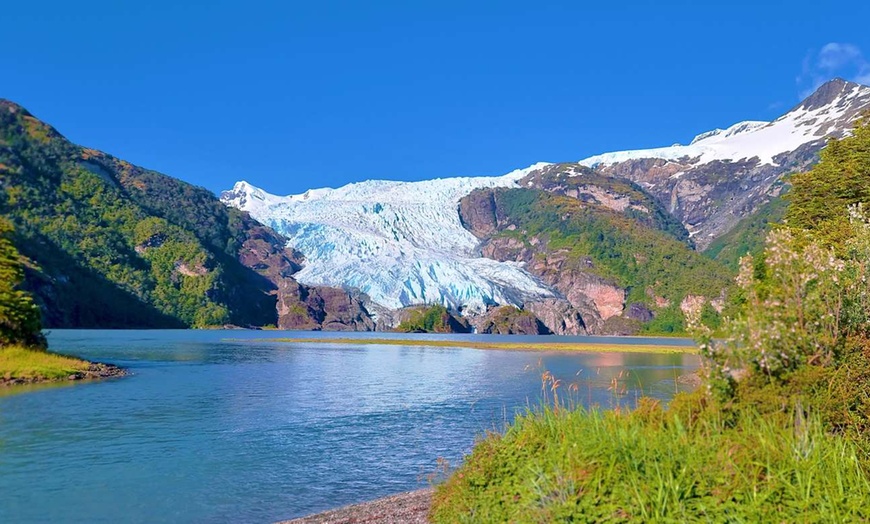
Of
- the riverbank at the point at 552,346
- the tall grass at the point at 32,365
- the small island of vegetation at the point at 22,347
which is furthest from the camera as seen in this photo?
the riverbank at the point at 552,346

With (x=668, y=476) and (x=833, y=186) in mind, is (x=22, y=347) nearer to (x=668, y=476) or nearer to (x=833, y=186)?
(x=668, y=476)

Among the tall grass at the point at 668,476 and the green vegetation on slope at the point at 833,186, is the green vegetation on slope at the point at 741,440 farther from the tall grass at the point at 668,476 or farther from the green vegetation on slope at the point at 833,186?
the green vegetation on slope at the point at 833,186

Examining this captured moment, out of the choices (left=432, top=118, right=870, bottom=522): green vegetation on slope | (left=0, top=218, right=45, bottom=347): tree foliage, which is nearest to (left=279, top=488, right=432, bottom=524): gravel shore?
(left=432, top=118, right=870, bottom=522): green vegetation on slope

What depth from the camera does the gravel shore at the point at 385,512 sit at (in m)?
14.0

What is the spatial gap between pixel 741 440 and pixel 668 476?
193 cm

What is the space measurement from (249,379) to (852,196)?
4468 centimetres

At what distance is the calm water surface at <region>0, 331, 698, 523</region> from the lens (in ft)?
59.0

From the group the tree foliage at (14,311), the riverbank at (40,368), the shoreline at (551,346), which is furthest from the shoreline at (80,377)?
the shoreline at (551,346)

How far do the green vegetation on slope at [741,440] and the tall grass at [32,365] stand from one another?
40092 mm

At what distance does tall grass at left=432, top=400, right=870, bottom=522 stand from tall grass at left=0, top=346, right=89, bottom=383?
40.8 meters

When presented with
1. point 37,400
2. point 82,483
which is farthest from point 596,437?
point 37,400

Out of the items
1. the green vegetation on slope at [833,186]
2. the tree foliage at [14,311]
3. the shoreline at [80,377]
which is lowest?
the shoreline at [80,377]

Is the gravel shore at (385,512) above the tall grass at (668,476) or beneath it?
beneath

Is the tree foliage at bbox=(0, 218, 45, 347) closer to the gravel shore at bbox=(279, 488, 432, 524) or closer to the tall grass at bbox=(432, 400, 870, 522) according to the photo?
the gravel shore at bbox=(279, 488, 432, 524)
